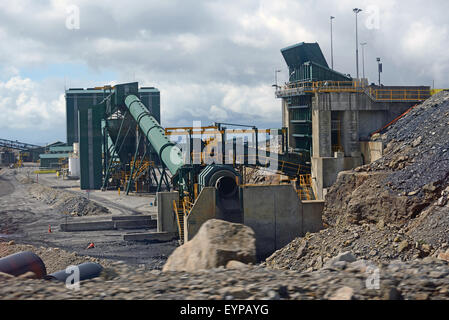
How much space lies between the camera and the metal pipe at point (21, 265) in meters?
10.9

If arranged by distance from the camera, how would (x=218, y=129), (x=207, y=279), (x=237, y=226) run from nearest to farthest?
1. (x=207, y=279)
2. (x=237, y=226)
3. (x=218, y=129)

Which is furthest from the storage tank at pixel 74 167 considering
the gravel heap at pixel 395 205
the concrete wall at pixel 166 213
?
the gravel heap at pixel 395 205

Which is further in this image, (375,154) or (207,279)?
(375,154)

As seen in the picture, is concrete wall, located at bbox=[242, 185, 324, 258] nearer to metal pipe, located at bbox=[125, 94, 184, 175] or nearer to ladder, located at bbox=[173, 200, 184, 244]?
ladder, located at bbox=[173, 200, 184, 244]

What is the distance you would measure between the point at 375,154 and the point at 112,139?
84.9ft

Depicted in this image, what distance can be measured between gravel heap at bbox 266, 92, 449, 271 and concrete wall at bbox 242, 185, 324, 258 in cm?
125

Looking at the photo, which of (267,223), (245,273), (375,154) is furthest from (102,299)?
(375,154)

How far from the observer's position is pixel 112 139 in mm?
45938

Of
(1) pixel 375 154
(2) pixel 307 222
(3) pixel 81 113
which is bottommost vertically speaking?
(2) pixel 307 222

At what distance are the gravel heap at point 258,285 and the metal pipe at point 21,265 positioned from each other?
2.07 m

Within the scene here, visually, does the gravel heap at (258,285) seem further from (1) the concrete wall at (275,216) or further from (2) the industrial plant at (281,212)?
(1) the concrete wall at (275,216)

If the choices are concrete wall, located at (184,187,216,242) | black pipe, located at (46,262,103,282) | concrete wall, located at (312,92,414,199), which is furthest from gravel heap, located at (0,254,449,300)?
concrete wall, located at (312,92,414,199)

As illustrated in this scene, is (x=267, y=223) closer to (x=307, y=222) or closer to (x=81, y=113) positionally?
(x=307, y=222)
